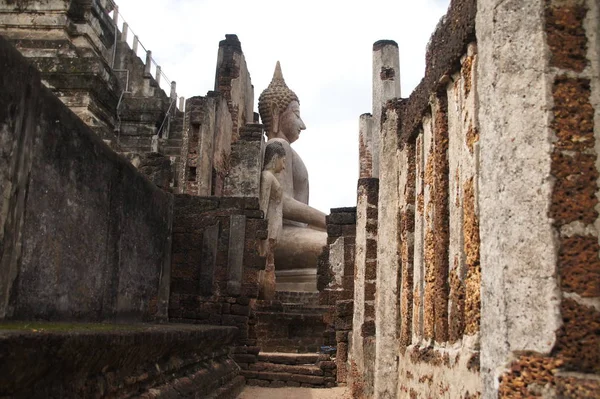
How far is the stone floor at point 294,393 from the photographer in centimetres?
781

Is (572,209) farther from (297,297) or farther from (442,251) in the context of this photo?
(297,297)

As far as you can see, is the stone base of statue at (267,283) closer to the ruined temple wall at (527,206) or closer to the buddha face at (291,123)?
the buddha face at (291,123)

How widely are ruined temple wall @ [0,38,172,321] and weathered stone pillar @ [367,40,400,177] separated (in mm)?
8453

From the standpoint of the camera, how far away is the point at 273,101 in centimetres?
1478

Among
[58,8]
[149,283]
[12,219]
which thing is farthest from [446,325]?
[58,8]

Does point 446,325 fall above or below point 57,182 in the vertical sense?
below

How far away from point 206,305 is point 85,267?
10.2 feet

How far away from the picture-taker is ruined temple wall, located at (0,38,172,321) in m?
4.16

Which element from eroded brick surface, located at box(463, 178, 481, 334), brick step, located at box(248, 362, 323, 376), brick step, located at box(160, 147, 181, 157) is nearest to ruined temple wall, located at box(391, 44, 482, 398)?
eroded brick surface, located at box(463, 178, 481, 334)

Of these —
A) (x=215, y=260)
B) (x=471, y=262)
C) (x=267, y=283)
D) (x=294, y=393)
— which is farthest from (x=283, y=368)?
(x=471, y=262)

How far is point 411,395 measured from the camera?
→ 12.5 feet

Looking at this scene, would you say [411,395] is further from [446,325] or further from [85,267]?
[85,267]

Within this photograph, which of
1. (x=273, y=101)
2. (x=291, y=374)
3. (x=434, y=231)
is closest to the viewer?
(x=434, y=231)

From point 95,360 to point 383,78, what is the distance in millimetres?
11890
